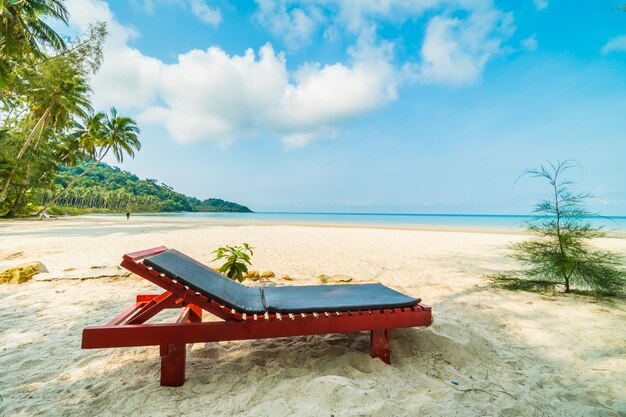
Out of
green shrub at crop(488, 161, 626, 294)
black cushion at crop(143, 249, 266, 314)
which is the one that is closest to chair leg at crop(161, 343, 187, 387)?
black cushion at crop(143, 249, 266, 314)

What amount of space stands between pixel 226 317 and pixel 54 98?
2563cm

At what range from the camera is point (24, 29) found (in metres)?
12.8

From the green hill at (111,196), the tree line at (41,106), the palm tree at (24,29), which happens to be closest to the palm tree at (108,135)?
the tree line at (41,106)

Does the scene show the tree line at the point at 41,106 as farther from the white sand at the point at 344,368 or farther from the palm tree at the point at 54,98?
the white sand at the point at 344,368

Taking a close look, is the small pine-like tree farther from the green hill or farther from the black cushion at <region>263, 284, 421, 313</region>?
the green hill

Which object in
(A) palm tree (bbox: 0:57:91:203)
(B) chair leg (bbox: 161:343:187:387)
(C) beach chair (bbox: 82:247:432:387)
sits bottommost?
(B) chair leg (bbox: 161:343:187:387)

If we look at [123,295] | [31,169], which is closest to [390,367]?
[123,295]

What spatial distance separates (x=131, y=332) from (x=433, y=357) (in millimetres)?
2382

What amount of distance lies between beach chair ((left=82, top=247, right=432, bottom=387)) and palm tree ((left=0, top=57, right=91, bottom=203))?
23.0 m

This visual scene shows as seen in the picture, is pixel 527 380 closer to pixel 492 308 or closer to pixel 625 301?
pixel 492 308

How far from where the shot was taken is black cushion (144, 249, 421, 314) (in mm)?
2043

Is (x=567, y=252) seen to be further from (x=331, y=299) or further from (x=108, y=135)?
(x=108, y=135)

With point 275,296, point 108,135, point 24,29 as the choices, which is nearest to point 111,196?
point 108,135

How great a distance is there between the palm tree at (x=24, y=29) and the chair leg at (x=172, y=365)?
50.4ft
